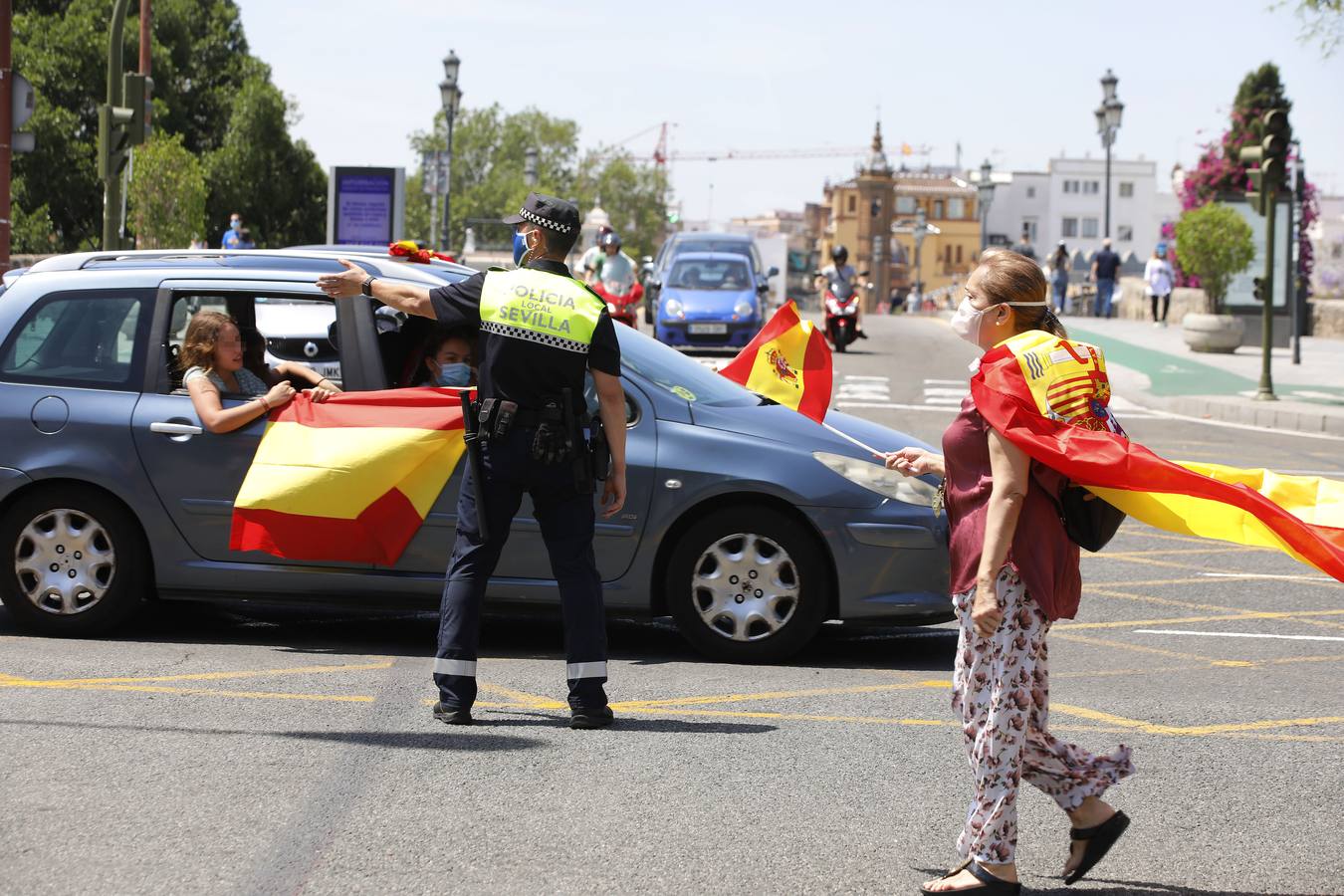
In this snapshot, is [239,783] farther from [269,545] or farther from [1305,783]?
[1305,783]

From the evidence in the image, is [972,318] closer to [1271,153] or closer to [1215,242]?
[1271,153]

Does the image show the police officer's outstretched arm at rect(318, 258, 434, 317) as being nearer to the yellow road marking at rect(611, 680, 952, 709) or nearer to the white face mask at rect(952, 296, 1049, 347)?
the yellow road marking at rect(611, 680, 952, 709)

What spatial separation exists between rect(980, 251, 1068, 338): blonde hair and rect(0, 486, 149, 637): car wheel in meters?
4.41

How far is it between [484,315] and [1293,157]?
95.0ft

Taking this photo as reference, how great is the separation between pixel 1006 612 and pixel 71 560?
465 centimetres

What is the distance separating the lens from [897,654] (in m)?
7.99

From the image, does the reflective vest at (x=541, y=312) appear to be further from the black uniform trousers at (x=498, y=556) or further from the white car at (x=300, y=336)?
the white car at (x=300, y=336)

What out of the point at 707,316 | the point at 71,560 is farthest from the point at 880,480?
the point at 707,316

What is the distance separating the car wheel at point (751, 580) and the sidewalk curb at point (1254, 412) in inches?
556

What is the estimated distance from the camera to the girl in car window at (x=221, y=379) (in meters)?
7.64

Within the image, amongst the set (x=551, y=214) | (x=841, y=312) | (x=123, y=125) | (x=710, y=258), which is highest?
(x=123, y=125)

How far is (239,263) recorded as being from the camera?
316 inches

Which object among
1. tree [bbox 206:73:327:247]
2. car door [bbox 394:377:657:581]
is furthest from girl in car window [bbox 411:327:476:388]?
tree [bbox 206:73:327:247]

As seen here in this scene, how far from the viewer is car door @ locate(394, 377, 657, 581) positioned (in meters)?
7.47
